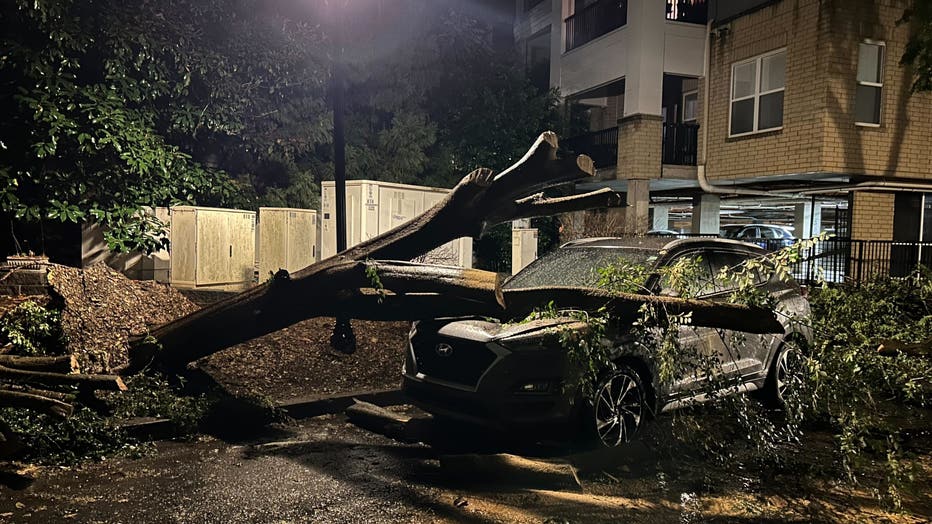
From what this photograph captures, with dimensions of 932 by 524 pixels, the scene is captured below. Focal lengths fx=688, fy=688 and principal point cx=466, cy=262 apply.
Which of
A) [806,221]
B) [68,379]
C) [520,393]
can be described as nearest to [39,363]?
[68,379]

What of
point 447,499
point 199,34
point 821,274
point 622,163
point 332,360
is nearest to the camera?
point 447,499

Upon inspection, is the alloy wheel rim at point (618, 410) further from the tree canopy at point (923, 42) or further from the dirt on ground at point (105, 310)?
the tree canopy at point (923, 42)

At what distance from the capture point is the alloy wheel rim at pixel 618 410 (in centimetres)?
558

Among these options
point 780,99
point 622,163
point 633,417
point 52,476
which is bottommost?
point 52,476

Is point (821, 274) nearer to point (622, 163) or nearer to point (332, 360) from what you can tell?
point (332, 360)

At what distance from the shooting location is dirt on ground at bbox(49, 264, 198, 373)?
704 cm

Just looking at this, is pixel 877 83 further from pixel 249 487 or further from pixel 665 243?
pixel 249 487

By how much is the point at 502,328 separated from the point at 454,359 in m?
0.49

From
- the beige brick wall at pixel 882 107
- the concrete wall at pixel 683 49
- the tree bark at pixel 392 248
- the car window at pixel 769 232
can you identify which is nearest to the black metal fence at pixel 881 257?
the beige brick wall at pixel 882 107

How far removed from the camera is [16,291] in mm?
7555

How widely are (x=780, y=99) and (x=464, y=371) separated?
1374 centimetres

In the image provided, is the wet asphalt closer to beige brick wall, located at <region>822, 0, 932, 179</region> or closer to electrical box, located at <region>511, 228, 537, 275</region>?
electrical box, located at <region>511, 228, 537, 275</region>

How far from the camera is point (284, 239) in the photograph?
10883 mm

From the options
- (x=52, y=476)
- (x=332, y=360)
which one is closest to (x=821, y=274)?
(x=332, y=360)
